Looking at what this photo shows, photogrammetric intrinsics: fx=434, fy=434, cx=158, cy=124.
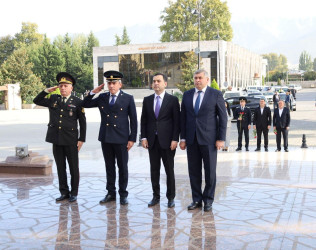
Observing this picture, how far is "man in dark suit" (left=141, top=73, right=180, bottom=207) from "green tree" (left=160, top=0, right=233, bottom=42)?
60852 millimetres

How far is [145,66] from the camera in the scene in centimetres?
6325

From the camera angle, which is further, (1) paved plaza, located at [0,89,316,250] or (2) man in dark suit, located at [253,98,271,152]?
(2) man in dark suit, located at [253,98,271,152]

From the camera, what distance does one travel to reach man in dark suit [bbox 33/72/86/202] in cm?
672

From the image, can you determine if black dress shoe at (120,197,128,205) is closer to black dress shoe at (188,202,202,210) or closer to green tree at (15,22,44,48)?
black dress shoe at (188,202,202,210)

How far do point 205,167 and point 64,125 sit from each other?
7.43 ft

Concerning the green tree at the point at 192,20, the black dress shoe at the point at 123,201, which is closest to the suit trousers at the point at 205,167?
the black dress shoe at the point at 123,201

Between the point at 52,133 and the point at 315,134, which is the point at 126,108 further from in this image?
the point at 315,134

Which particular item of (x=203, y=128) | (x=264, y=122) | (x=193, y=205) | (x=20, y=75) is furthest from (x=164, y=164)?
(x=20, y=75)

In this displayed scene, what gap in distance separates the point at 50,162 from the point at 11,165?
31.7 inches

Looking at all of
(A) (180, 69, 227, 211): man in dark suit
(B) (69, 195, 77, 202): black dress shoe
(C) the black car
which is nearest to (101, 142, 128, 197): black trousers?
(B) (69, 195, 77, 202): black dress shoe

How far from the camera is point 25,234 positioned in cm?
525

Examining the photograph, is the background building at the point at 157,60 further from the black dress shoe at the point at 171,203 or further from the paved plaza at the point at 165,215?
the black dress shoe at the point at 171,203

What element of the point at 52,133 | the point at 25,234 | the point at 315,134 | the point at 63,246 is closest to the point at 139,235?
the point at 63,246

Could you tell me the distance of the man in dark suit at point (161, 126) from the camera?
20.7 feet
